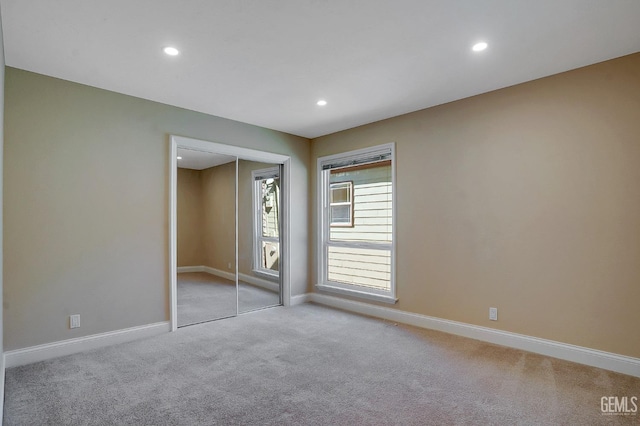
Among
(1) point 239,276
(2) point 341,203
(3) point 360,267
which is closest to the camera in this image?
(1) point 239,276

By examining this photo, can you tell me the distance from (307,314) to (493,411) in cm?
265

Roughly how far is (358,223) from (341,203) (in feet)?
1.42

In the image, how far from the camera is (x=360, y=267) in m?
4.73

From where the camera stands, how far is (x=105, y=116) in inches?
133

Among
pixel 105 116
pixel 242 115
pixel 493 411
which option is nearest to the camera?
pixel 493 411

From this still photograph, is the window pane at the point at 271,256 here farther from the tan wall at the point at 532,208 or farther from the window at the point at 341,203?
the tan wall at the point at 532,208

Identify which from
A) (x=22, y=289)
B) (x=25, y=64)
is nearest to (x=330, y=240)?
(x=22, y=289)

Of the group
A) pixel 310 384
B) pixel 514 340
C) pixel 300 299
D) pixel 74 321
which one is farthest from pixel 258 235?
pixel 514 340

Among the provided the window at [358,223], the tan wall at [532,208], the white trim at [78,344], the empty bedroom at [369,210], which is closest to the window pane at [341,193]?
the window at [358,223]

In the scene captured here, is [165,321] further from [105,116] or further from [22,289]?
[105,116]

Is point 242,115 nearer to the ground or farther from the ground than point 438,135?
farther from the ground

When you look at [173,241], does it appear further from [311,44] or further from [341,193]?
[311,44]

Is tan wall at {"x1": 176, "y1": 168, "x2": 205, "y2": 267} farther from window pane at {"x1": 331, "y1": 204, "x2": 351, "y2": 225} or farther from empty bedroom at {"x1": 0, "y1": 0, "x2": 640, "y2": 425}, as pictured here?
window pane at {"x1": 331, "y1": 204, "x2": 351, "y2": 225}

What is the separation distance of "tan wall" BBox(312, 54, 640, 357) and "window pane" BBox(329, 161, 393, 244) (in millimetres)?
269
